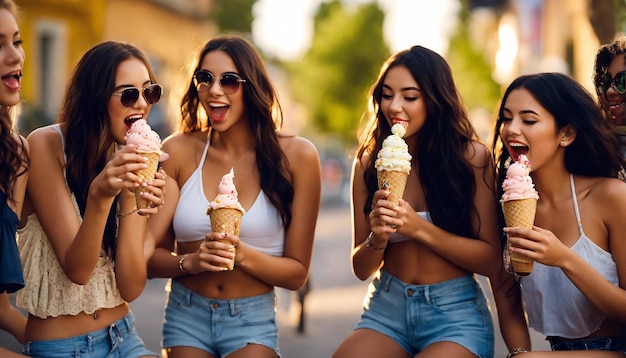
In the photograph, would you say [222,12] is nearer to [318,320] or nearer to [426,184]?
[318,320]

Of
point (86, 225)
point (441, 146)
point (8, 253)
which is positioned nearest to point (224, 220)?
point (86, 225)

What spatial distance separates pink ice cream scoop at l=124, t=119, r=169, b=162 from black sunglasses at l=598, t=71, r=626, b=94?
2.54 meters

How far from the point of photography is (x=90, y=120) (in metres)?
4.48

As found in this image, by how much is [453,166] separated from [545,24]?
23.6m

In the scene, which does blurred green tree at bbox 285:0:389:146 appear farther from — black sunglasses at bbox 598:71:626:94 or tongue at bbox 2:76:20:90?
tongue at bbox 2:76:20:90

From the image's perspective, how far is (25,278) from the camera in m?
4.28

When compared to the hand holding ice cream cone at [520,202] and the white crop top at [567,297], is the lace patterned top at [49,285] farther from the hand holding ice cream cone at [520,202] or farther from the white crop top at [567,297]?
the white crop top at [567,297]

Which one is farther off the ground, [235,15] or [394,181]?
[235,15]

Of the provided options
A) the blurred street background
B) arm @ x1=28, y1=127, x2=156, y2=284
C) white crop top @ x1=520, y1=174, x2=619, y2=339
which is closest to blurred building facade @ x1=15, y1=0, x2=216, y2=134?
the blurred street background

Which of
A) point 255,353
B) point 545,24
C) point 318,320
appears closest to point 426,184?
point 255,353

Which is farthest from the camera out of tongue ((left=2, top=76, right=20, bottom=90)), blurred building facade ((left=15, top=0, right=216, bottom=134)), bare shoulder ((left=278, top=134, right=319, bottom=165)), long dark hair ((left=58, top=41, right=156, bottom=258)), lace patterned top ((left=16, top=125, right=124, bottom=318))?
blurred building facade ((left=15, top=0, right=216, bottom=134))

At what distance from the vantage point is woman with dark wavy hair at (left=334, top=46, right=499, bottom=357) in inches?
183

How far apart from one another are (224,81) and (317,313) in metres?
7.04

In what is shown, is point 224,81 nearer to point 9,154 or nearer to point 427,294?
point 9,154
